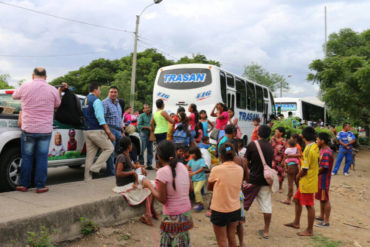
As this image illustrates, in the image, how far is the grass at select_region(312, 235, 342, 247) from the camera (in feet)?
16.1

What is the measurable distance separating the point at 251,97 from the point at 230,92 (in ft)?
8.79

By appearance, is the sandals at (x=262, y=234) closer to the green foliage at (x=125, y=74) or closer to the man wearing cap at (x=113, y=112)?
the man wearing cap at (x=113, y=112)

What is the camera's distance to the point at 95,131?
587 centimetres

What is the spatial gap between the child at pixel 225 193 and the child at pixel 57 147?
10.4 feet

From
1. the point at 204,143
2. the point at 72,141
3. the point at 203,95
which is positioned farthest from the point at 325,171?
the point at 203,95

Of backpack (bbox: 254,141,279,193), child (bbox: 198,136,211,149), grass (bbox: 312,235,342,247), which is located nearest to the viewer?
backpack (bbox: 254,141,279,193)

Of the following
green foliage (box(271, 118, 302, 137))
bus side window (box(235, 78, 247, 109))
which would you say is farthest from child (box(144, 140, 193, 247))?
bus side window (box(235, 78, 247, 109))

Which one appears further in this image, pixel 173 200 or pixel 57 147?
pixel 57 147

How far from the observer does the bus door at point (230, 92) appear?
1318 cm

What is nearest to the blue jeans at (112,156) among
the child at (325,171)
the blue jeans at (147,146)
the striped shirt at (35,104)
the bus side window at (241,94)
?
the blue jeans at (147,146)

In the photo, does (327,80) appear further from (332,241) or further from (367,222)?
(332,241)

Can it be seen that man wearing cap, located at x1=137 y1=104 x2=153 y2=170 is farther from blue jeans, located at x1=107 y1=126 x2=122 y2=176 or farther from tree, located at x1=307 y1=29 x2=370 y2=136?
tree, located at x1=307 y1=29 x2=370 y2=136

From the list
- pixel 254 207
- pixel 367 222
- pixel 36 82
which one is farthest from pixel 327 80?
pixel 36 82

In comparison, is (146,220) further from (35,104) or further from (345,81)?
(345,81)
